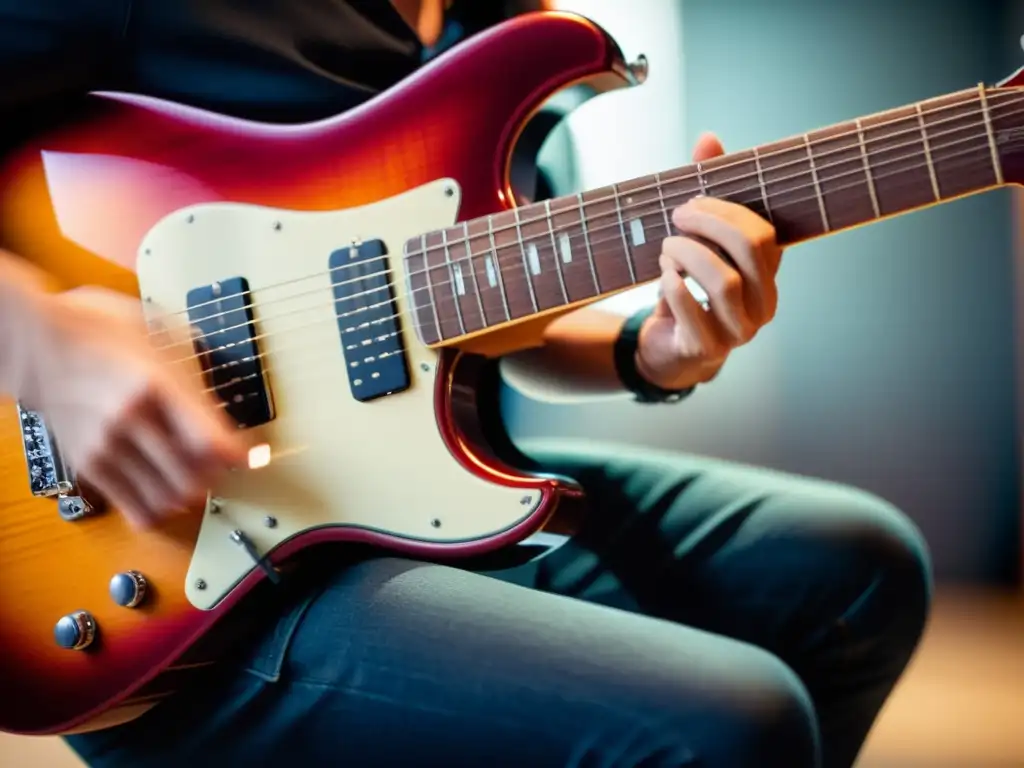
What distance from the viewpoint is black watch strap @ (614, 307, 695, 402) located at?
2.14ft

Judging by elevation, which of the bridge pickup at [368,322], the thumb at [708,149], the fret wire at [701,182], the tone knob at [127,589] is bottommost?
the tone knob at [127,589]

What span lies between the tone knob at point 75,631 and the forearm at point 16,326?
0.15 meters

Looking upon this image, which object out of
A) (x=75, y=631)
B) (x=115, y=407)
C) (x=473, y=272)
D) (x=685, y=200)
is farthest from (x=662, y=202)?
(x=75, y=631)

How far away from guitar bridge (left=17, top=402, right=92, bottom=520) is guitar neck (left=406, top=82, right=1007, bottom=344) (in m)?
0.26

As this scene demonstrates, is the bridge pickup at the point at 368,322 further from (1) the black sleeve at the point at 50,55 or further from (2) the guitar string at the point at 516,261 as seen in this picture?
(1) the black sleeve at the point at 50,55

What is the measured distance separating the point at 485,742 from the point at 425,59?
0.52 meters

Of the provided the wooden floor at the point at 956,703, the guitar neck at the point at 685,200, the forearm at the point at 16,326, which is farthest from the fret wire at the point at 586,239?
the wooden floor at the point at 956,703

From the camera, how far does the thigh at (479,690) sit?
15.7 inches

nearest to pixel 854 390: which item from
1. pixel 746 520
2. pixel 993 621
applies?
pixel 993 621

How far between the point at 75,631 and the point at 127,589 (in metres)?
0.04

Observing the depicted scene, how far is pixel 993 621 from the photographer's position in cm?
98

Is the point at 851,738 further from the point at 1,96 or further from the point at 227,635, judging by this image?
the point at 1,96

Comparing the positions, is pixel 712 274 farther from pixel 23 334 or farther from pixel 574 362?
pixel 23 334

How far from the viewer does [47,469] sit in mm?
542
